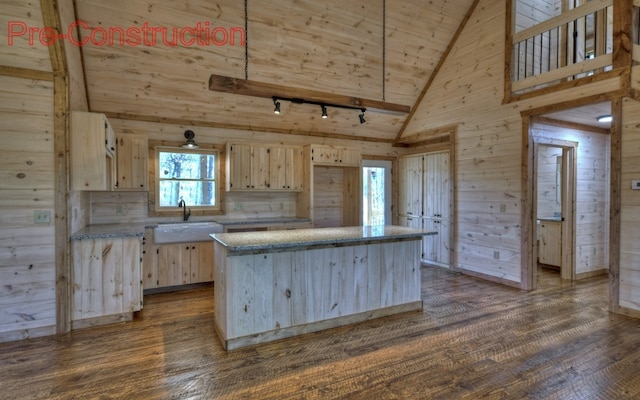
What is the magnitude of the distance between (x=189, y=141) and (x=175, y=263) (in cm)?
177

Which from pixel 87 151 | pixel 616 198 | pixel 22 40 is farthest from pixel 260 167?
pixel 616 198

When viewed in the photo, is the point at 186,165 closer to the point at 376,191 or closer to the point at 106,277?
the point at 106,277

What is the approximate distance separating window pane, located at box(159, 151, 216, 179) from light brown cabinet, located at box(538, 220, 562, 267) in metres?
5.59

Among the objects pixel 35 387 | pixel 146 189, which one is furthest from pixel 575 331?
pixel 146 189

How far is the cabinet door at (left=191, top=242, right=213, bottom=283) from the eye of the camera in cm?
452

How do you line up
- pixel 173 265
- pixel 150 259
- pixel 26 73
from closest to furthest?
pixel 26 73 → pixel 150 259 → pixel 173 265

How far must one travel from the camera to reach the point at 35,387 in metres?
2.26

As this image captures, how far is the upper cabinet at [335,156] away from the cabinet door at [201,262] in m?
2.13

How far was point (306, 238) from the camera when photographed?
3072mm

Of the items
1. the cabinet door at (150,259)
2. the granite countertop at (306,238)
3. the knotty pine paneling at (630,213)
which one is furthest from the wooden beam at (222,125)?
the knotty pine paneling at (630,213)

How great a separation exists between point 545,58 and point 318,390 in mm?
5467

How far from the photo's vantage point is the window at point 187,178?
4.94 m

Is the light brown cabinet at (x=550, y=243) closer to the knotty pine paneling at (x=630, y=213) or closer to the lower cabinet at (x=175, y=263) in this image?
the knotty pine paneling at (x=630, y=213)

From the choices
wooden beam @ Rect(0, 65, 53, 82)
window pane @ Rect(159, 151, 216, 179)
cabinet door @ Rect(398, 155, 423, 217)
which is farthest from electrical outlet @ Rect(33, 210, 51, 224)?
cabinet door @ Rect(398, 155, 423, 217)
